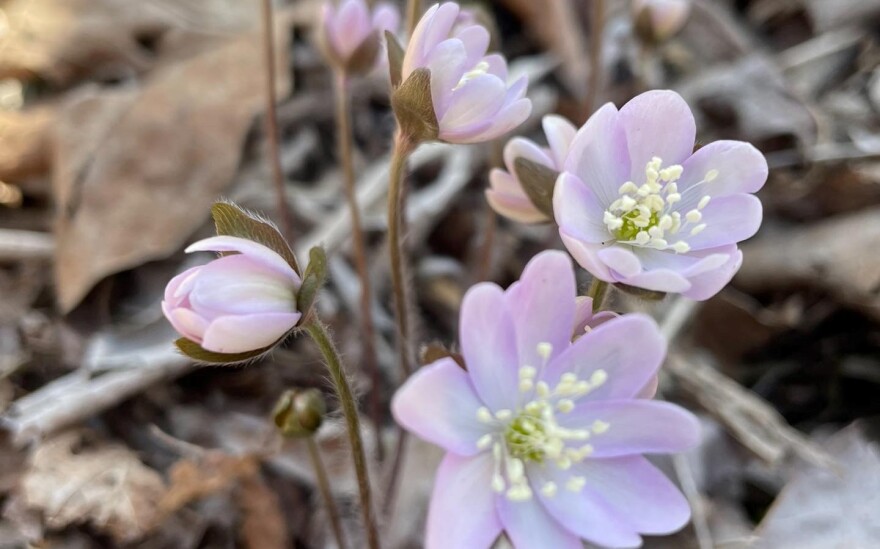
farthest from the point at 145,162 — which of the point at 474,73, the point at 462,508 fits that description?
the point at 462,508

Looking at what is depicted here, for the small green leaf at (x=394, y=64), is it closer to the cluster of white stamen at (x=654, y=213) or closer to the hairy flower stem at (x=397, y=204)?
the hairy flower stem at (x=397, y=204)

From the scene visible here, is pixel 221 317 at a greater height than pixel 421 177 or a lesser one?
greater

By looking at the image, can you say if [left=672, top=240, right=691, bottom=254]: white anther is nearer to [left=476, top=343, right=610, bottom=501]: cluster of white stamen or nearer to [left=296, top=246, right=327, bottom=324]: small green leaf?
[left=476, top=343, right=610, bottom=501]: cluster of white stamen

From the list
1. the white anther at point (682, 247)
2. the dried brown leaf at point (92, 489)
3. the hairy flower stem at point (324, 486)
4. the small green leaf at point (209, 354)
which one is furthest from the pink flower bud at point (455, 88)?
the dried brown leaf at point (92, 489)

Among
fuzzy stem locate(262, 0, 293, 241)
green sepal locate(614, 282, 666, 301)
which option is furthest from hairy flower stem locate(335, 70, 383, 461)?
green sepal locate(614, 282, 666, 301)

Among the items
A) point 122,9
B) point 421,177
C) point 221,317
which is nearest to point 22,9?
point 122,9

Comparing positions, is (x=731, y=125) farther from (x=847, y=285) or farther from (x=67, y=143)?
(x=67, y=143)
